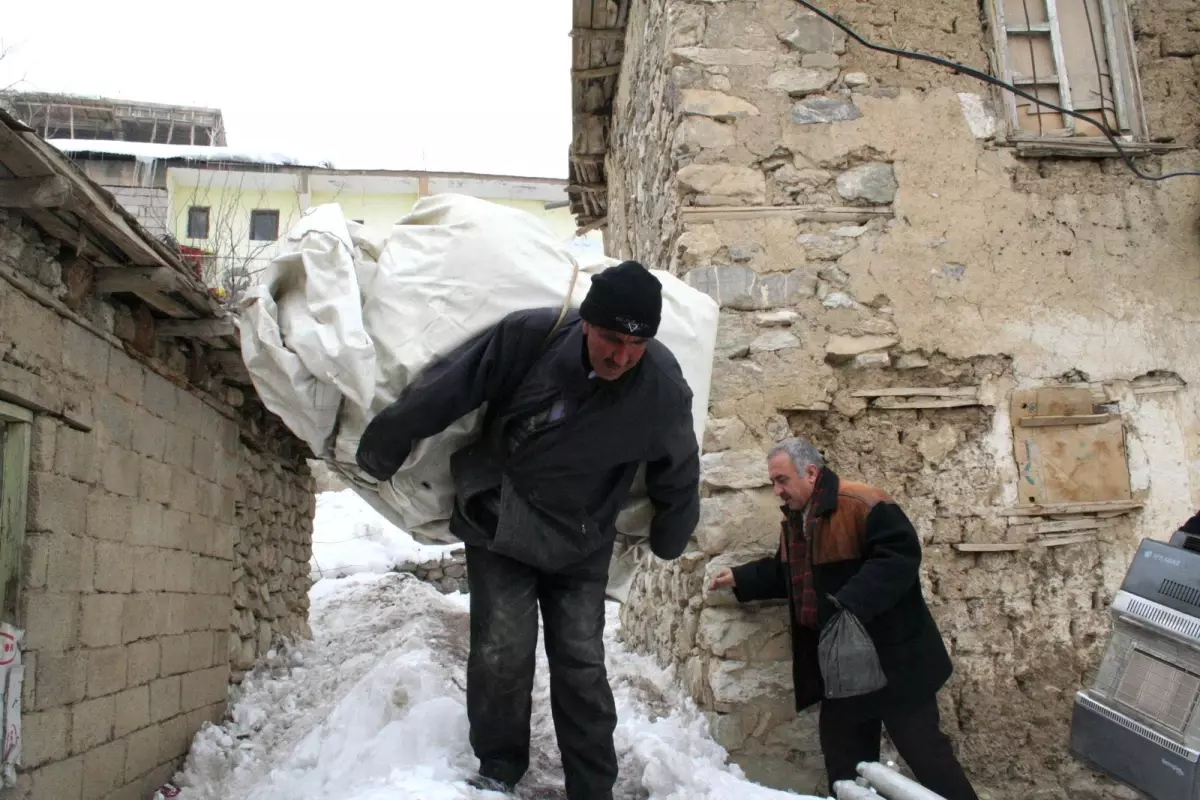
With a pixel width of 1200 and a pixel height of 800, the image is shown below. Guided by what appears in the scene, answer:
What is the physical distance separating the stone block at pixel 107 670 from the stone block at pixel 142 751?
26 centimetres

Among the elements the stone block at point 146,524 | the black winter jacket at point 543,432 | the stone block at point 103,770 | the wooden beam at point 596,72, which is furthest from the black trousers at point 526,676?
the wooden beam at point 596,72

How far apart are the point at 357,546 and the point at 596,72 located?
695 cm

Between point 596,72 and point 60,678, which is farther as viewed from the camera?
point 596,72

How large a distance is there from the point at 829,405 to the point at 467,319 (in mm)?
1966

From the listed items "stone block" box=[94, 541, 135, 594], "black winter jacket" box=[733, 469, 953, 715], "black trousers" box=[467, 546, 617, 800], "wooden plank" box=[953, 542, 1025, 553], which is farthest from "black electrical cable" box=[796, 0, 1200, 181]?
"stone block" box=[94, 541, 135, 594]

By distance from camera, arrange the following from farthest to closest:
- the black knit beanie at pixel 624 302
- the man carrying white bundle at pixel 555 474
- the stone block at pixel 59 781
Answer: the stone block at pixel 59 781
the man carrying white bundle at pixel 555 474
the black knit beanie at pixel 624 302

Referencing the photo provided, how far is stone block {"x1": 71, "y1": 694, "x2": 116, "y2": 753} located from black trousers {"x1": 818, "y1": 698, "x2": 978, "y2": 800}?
270cm

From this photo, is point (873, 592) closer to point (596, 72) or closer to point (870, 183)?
point (870, 183)

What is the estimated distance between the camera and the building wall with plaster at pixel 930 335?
3.91 metres

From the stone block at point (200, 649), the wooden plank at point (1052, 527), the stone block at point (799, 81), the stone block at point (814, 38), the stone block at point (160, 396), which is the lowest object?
the stone block at point (200, 649)

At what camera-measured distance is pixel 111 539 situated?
3.69 metres

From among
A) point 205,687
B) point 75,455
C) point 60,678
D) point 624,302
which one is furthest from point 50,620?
point 624,302

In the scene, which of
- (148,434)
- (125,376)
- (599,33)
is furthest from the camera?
(599,33)

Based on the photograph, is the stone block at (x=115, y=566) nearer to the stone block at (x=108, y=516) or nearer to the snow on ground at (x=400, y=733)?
the stone block at (x=108, y=516)
